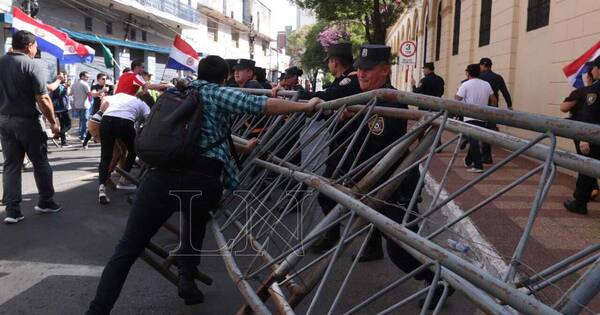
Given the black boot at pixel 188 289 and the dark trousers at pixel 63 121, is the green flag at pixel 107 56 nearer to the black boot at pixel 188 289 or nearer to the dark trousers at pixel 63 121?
the dark trousers at pixel 63 121

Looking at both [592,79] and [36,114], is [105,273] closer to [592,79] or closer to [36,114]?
[36,114]

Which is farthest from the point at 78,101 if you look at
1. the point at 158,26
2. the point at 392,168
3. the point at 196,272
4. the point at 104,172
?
the point at 158,26

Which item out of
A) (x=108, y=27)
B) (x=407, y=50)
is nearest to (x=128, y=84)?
(x=407, y=50)

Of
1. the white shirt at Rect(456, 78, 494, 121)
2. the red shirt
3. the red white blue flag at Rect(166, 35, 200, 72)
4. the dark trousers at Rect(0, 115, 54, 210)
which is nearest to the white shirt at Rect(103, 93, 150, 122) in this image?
the red shirt

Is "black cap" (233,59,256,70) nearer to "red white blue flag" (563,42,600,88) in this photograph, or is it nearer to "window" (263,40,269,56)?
"red white blue flag" (563,42,600,88)

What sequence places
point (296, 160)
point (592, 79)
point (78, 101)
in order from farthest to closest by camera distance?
point (78, 101), point (592, 79), point (296, 160)

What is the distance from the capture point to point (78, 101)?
13766 millimetres

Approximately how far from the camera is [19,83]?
557cm

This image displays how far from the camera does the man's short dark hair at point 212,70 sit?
3.40 m

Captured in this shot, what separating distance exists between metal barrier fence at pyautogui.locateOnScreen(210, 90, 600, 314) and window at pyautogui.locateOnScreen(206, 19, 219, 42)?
37.5m

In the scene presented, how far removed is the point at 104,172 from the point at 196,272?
336 cm

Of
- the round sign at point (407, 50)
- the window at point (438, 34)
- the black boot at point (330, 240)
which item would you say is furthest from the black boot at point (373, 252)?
the window at point (438, 34)

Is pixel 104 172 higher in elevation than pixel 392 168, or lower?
lower

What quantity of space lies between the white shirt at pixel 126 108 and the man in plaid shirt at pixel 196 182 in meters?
3.31
